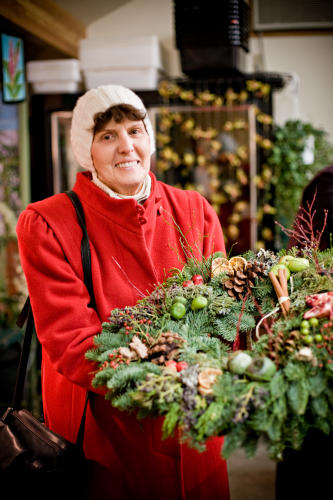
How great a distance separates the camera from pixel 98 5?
126 inches

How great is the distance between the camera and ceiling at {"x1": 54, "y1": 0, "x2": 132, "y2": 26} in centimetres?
301

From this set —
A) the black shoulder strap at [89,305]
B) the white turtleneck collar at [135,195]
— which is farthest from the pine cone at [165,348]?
the white turtleneck collar at [135,195]

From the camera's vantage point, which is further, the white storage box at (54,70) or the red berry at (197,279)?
the white storage box at (54,70)

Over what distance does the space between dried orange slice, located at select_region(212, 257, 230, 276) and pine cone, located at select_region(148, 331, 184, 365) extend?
27 cm

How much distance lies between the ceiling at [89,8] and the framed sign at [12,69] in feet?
1.58

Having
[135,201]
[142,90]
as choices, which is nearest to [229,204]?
[142,90]

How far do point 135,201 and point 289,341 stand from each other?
0.61m

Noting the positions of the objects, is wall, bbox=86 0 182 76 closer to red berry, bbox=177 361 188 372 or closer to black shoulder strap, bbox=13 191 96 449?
black shoulder strap, bbox=13 191 96 449

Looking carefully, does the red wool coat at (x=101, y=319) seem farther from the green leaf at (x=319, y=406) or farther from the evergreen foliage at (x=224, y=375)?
the green leaf at (x=319, y=406)

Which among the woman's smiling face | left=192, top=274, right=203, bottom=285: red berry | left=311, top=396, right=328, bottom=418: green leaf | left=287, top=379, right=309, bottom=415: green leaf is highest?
the woman's smiling face

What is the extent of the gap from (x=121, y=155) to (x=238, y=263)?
0.45m

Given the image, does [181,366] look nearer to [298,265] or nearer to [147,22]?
[298,265]

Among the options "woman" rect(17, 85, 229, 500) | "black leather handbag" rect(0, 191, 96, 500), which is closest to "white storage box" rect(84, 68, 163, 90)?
"woman" rect(17, 85, 229, 500)

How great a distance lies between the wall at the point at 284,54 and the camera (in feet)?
10.8
